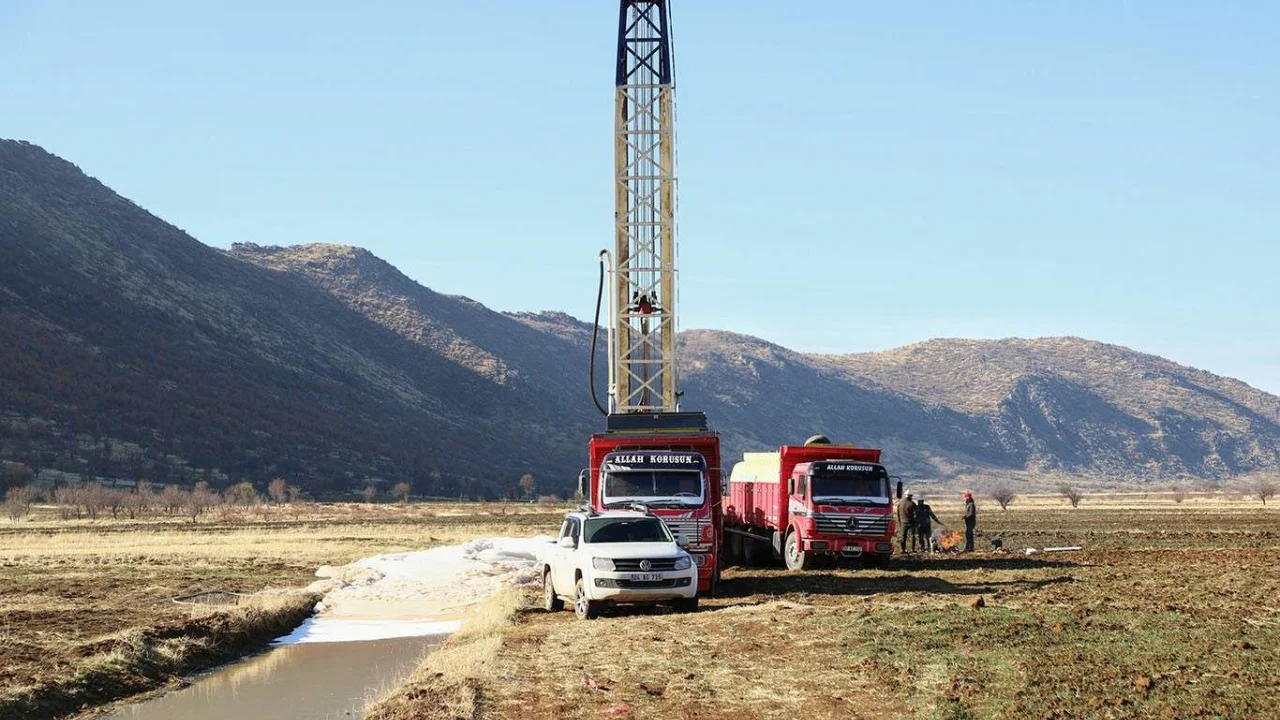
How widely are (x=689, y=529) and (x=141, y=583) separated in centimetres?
1705

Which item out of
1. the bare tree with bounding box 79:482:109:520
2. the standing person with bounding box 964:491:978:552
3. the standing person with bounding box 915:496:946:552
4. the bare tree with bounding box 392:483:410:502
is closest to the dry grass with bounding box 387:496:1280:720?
the standing person with bounding box 915:496:946:552

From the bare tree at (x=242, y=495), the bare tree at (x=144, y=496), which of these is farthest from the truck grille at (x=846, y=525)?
the bare tree at (x=242, y=495)

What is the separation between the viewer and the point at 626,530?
26234mm

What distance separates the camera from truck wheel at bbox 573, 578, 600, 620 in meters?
25.2

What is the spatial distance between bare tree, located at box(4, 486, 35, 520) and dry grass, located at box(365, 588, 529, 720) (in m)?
67.8

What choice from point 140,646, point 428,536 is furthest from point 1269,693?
point 428,536

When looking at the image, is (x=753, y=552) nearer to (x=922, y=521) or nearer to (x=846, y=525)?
(x=846, y=525)

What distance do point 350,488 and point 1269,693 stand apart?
392 ft

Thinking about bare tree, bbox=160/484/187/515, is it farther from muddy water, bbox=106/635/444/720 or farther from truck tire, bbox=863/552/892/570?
muddy water, bbox=106/635/444/720

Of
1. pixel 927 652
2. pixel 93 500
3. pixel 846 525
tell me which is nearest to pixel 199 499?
pixel 93 500

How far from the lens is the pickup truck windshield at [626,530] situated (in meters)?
26.0

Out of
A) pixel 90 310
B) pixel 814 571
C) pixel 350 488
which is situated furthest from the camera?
pixel 90 310

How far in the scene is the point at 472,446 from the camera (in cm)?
15938

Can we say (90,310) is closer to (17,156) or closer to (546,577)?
(17,156)
